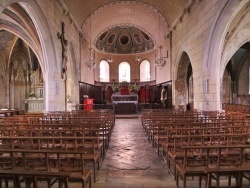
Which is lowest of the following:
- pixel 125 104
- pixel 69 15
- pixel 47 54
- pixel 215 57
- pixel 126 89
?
pixel 125 104

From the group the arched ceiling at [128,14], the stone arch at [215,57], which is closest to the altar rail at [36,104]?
the arched ceiling at [128,14]

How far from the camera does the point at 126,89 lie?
20438 mm

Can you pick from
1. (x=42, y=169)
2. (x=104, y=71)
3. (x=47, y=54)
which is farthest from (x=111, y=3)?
(x=42, y=169)

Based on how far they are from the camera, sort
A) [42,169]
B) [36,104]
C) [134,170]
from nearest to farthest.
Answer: [42,169], [134,170], [36,104]

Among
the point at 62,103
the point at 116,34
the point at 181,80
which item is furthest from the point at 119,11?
the point at 62,103

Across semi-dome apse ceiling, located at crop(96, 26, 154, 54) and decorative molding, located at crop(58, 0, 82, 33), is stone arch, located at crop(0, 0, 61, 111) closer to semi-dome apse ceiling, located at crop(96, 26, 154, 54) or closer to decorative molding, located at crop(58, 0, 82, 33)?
decorative molding, located at crop(58, 0, 82, 33)

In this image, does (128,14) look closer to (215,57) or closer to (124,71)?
(124,71)

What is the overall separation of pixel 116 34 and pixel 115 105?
372 inches

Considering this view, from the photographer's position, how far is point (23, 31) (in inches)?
546

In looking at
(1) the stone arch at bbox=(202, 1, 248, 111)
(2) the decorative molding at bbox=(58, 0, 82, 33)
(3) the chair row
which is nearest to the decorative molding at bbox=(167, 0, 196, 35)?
(1) the stone arch at bbox=(202, 1, 248, 111)

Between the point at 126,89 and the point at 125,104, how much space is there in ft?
7.85

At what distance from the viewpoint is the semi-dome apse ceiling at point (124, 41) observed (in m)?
24.0

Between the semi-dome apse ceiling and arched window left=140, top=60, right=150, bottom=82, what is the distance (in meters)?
1.45

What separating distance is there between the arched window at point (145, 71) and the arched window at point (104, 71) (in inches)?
148
